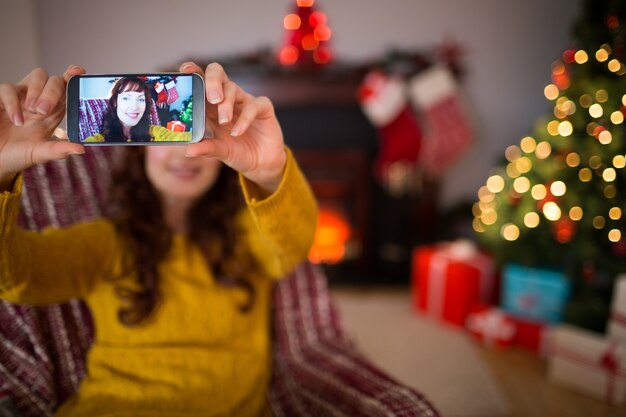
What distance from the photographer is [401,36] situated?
8.91 feet

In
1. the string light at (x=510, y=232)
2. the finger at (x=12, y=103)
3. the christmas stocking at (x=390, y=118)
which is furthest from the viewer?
the christmas stocking at (x=390, y=118)

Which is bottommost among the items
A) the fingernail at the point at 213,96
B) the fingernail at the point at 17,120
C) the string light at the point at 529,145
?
the string light at the point at 529,145

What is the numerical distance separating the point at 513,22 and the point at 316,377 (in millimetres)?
2709

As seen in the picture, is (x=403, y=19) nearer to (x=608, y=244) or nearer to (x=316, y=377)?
(x=608, y=244)

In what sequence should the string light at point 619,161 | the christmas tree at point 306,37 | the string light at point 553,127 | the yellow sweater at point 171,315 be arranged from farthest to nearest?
the christmas tree at point 306,37 → the string light at point 553,127 → the string light at point 619,161 → the yellow sweater at point 171,315

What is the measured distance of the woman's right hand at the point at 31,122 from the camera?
625mm

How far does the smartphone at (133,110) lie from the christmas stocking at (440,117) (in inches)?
85.2

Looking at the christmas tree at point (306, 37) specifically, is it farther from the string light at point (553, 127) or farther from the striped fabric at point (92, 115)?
the striped fabric at point (92, 115)

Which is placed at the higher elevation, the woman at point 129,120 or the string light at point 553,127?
the woman at point 129,120

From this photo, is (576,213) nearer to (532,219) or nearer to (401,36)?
(532,219)

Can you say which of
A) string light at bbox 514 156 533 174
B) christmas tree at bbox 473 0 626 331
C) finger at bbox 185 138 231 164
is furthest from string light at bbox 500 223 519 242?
finger at bbox 185 138 231 164

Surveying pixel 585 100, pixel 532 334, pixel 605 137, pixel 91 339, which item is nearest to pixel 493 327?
pixel 532 334

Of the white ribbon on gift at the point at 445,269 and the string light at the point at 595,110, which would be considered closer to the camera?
the string light at the point at 595,110

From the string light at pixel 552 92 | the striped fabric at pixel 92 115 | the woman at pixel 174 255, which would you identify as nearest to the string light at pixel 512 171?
the string light at pixel 552 92
